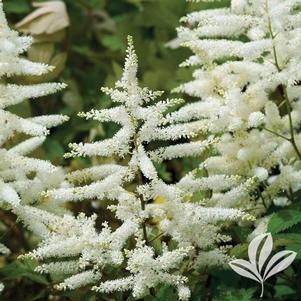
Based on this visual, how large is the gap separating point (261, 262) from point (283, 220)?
0.39ft

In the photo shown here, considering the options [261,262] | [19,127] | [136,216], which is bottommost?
[261,262]

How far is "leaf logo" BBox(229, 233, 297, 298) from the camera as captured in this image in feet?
5.51

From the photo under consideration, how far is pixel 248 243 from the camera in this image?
1.75m

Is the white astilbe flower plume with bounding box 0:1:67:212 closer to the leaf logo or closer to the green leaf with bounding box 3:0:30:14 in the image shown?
the leaf logo

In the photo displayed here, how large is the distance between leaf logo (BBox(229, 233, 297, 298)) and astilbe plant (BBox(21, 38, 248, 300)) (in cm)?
5

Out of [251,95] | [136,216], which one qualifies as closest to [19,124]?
[136,216]

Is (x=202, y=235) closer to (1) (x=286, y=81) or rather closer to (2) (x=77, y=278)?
(2) (x=77, y=278)

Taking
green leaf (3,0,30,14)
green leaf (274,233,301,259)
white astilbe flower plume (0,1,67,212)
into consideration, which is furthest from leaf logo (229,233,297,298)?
green leaf (3,0,30,14)

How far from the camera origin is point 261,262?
170cm

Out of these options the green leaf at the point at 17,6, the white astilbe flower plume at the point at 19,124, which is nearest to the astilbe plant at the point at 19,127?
the white astilbe flower plume at the point at 19,124

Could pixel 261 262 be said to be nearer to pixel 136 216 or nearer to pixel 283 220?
pixel 283 220

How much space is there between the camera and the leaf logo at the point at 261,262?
1.68 metres

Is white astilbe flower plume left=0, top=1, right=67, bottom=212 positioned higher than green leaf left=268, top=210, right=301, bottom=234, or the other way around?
white astilbe flower plume left=0, top=1, right=67, bottom=212

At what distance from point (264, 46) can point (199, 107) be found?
244 millimetres
